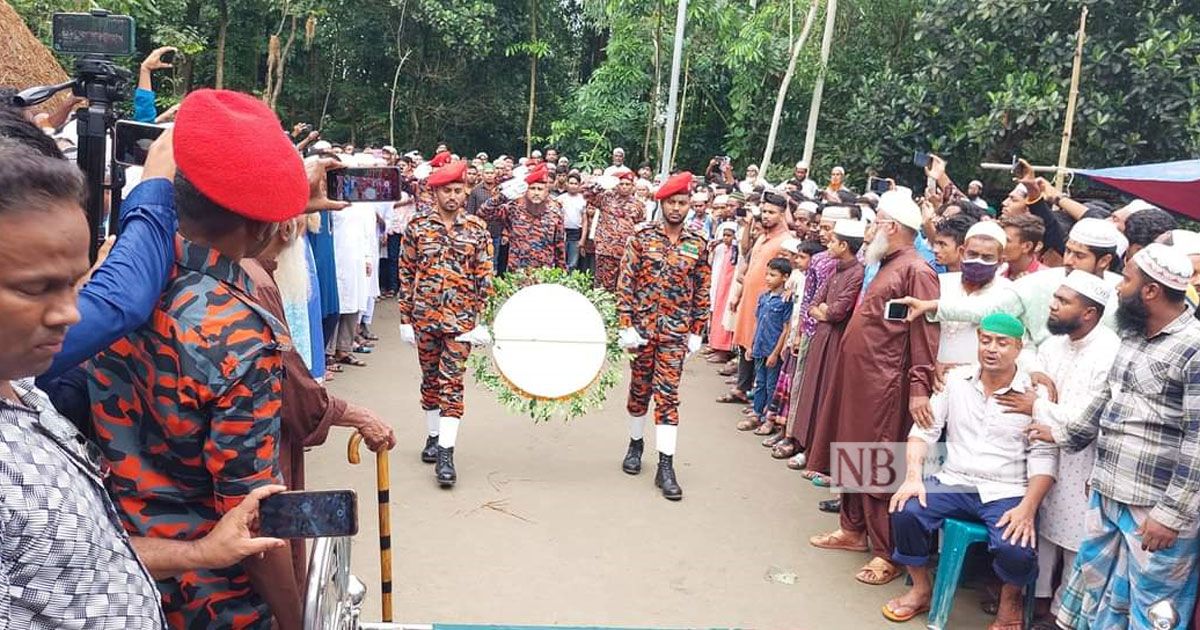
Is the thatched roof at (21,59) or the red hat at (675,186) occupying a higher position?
the thatched roof at (21,59)

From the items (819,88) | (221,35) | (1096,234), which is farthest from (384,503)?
(221,35)

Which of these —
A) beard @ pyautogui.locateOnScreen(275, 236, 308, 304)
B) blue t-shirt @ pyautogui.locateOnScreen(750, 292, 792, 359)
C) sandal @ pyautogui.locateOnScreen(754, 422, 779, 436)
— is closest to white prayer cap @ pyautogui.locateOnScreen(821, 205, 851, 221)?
blue t-shirt @ pyautogui.locateOnScreen(750, 292, 792, 359)

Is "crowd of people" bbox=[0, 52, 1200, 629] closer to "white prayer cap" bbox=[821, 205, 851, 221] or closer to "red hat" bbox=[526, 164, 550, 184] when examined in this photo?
"white prayer cap" bbox=[821, 205, 851, 221]

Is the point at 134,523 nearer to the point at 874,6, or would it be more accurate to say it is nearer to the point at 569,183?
the point at 569,183

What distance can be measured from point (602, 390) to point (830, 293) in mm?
1580

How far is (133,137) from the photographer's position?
2480mm

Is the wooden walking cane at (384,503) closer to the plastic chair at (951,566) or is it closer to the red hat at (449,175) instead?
the plastic chair at (951,566)

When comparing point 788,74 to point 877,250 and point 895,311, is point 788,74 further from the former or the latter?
point 895,311

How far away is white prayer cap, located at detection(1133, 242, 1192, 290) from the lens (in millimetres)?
3285

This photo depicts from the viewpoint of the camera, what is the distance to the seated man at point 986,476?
3.90m

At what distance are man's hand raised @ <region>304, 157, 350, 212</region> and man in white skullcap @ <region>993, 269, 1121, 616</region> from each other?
303 centimetres

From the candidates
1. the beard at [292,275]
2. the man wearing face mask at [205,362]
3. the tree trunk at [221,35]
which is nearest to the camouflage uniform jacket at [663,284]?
the beard at [292,275]

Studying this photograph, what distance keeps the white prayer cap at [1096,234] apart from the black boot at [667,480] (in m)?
2.67

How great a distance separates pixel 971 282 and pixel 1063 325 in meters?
0.71
